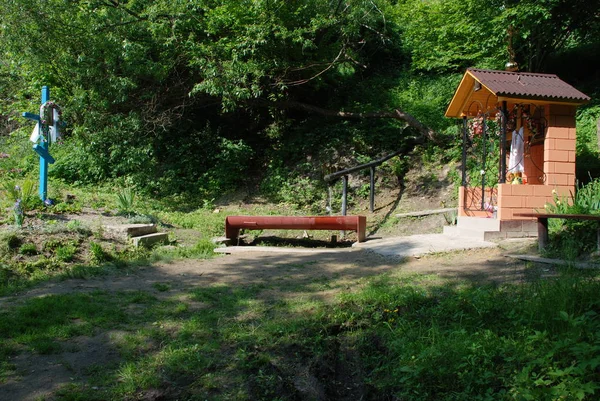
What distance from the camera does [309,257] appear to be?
7.77 m

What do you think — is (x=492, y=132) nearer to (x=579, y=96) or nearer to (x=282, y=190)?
(x=579, y=96)

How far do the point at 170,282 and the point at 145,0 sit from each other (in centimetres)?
1030

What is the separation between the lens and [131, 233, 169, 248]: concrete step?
25.2 feet

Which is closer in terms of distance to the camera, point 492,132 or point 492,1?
point 492,132

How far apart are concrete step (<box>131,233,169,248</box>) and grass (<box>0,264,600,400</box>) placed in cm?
251

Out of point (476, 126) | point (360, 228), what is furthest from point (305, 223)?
point (476, 126)

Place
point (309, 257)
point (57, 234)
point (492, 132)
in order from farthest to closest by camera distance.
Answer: point (492, 132) → point (309, 257) → point (57, 234)

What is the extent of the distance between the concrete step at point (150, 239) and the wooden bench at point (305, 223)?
140 cm

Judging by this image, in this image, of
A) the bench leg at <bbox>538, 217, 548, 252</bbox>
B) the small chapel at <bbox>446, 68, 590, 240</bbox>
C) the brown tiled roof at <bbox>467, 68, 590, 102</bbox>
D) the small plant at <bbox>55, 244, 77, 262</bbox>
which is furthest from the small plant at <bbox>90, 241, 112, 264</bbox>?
the brown tiled roof at <bbox>467, 68, 590, 102</bbox>

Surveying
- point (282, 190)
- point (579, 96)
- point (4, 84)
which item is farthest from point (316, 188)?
point (4, 84)

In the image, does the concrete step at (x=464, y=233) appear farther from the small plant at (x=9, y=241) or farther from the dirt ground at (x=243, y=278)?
the small plant at (x=9, y=241)

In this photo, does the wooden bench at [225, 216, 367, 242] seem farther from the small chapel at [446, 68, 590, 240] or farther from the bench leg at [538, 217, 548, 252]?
the bench leg at [538, 217, 548, 252]

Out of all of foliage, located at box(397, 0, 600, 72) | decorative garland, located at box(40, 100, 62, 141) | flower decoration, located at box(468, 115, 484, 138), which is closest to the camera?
decorative garland, located at box(40, 100, 62, 141)

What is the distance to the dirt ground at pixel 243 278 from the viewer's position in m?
3.59
